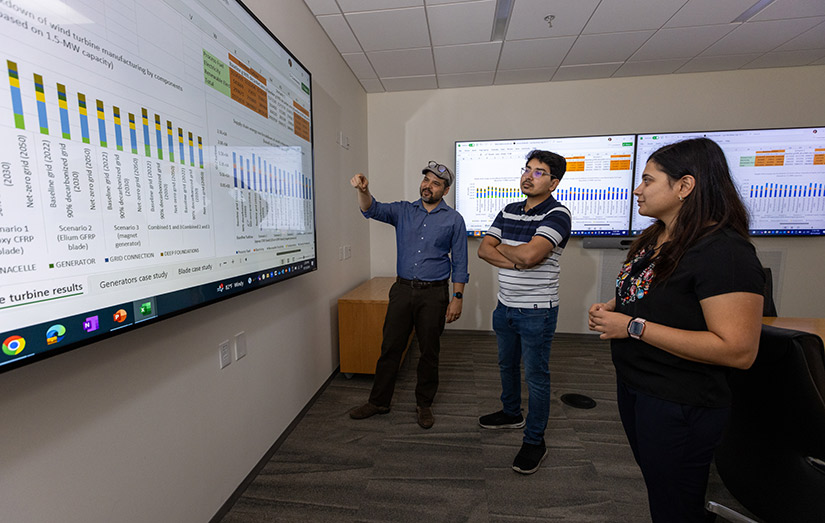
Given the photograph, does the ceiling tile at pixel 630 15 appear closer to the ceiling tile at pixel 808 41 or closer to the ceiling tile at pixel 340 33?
the ceiling tile at pixel 808 41

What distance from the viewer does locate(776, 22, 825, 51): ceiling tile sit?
2.61 metres

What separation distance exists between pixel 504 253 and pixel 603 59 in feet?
8.18

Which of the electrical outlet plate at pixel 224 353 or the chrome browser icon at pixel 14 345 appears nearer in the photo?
the chrome browser icon at pixel 14 345

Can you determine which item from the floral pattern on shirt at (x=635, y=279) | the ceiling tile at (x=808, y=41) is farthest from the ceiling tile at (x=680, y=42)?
the floral pattern on shirt at (x=635, y=279)

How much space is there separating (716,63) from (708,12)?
1042 mm

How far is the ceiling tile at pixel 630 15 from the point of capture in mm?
2281

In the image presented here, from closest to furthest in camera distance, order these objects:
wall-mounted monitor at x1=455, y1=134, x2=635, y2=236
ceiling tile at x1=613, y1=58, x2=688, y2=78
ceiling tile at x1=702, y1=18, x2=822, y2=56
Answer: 1. ceiling tile at x1=702, y1=18, x2=822, y2=56
2. ceiling tile at x1=613, y1=58, x2=688, y2=78
3. wall-mounted monitor at x1=455, y1=134, x2=635, y2=236

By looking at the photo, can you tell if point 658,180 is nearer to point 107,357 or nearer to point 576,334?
point 107,357

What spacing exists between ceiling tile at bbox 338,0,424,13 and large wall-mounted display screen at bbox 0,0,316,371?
1009mm

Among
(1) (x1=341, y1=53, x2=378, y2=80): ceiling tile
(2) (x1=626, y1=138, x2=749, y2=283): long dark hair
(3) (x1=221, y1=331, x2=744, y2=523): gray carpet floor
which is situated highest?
(1) (x1=341, y1=53, x2=378, y2=80): ceiling tile

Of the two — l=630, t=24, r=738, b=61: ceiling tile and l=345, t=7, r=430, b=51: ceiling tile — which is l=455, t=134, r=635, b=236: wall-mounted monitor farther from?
l=345, t=7, r=430, b=51: ceiling tile

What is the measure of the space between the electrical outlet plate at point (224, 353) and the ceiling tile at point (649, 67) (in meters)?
3.88

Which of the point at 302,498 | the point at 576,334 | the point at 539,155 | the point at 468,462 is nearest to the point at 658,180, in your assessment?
the point at 539,155

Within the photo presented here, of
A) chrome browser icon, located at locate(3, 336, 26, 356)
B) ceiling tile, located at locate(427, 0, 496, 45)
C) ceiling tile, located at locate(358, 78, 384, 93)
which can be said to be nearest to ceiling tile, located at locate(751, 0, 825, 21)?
ceiling tile, located at locate(427, 0, 496, 45)
